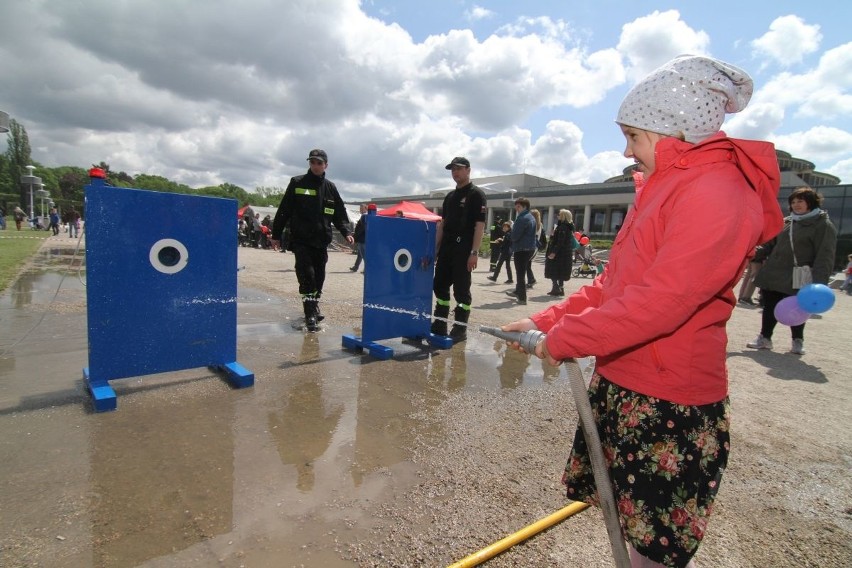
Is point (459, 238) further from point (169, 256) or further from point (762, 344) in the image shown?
point (762, 344)

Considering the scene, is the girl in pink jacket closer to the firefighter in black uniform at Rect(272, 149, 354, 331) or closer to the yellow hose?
the yellow hose

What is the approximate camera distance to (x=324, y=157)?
18.5ft

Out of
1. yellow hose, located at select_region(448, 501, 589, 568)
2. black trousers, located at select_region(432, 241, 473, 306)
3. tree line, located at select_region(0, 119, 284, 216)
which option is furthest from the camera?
tree line, located at select_region(0, 119, 284, 216)

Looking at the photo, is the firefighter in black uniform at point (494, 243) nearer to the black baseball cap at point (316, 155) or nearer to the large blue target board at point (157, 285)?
the black baseball cap at point (316, 155)

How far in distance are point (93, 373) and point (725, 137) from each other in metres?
3.97

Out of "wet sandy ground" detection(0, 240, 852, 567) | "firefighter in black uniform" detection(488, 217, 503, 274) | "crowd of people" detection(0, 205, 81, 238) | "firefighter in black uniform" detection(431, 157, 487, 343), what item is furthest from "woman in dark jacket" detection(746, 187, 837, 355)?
"crowd of people" detection(0, 205, 81, 238)

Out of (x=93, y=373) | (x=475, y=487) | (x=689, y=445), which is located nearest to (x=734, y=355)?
(x=475, y=487)

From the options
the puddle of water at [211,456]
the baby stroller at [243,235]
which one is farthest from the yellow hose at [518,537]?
the baby stroller at [243,235]

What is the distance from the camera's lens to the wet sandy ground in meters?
2.01

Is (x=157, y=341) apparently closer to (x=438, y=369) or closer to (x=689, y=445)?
(x=438, y=369)

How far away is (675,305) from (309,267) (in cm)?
495

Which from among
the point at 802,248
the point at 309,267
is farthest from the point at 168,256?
the point at 802,248

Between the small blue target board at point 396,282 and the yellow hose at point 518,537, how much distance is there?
2.84 m

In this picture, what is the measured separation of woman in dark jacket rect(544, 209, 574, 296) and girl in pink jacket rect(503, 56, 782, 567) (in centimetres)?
866
